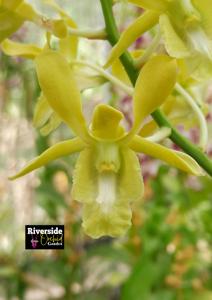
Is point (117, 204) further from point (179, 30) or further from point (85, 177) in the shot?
point (179, 30)

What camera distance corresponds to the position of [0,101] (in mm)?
2582

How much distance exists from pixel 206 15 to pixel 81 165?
0.82 feet

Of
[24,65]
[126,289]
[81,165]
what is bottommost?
[126,289]

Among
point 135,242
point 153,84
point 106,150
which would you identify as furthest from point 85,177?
point 135,242

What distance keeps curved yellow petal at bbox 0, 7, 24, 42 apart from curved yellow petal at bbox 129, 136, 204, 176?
0.22 metres

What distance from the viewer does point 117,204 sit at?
771mm

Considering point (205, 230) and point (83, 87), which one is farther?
point (205, 230)

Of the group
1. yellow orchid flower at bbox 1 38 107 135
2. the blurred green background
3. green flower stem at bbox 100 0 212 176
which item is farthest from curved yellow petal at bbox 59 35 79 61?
the blurred green background

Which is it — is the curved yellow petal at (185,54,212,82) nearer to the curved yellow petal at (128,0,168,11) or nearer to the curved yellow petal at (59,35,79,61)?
the curved yellow petal at (128,0,168,11)

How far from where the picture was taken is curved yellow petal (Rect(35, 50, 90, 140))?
2.19 feet

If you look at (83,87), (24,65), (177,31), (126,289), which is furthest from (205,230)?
(177,31)

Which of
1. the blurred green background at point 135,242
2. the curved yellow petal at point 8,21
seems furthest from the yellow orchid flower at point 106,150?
the blurred green background at point 135,242

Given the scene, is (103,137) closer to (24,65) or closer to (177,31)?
(177,31)

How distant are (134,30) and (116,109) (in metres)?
0.10
